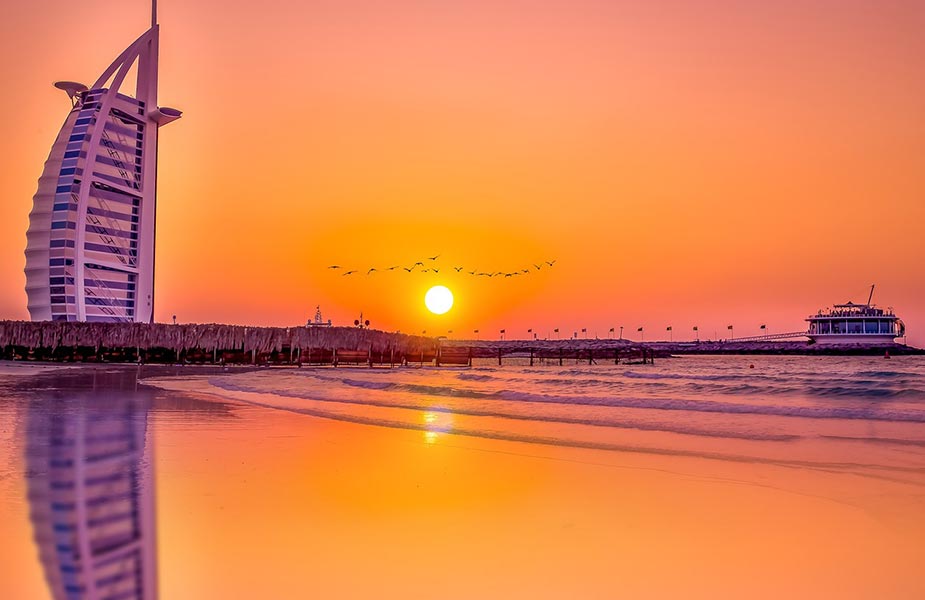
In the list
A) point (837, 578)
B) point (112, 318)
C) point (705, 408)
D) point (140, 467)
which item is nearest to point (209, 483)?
point (140, 467)

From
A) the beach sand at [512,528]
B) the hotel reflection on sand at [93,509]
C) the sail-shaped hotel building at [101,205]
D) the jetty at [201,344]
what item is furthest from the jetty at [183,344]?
the beach sand at [512,528]

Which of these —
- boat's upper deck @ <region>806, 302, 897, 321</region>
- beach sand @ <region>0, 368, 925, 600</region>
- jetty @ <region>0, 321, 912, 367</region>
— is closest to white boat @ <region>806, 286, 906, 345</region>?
boat's upper deck @ <region>806, 302, 897, 321</region>

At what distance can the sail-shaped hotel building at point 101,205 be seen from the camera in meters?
77.6

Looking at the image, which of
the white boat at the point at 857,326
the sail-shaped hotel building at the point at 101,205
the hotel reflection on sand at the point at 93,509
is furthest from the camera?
the white boat at the point at 857,326

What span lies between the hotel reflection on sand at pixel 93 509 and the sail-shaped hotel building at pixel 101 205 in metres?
75.6

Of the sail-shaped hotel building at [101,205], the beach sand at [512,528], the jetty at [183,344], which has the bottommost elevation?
the beach sand at [512,528]

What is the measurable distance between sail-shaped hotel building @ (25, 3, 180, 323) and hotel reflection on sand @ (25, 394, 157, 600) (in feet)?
248

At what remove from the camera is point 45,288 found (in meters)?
78.2

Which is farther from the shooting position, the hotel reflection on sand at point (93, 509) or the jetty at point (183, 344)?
the jetty at point (183, 344)

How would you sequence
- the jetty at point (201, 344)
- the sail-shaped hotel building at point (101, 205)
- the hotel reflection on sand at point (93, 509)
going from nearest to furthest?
the hotel reflection on sand at point (93, 509)
the jetty at point (201, 344)
the sail-shaped hotel building at point (101, 205)

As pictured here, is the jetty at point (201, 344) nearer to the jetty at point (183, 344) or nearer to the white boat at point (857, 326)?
the jetty at point (183, 344)

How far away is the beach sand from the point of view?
400 cm

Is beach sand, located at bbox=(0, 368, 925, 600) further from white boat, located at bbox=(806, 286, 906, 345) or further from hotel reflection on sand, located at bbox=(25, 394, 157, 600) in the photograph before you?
white boat, located at bbox=(806, 286, 906, 345)

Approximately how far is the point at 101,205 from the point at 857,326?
131324 millimetres
